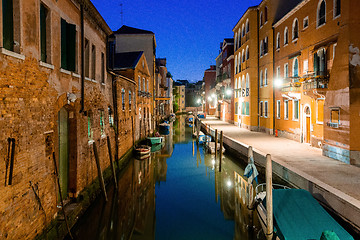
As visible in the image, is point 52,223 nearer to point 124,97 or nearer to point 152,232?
point 152,232

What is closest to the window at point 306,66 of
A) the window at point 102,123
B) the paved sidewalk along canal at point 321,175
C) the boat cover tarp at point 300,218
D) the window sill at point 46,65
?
the paved sidewalk along canal at point 321,175

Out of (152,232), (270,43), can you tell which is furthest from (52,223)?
(270,43)

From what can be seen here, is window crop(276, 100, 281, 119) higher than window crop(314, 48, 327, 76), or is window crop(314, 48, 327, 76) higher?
window crop(314, 48, 327, 76)

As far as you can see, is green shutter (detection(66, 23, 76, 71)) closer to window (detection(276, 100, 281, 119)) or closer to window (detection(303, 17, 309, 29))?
window (detection(303, 17, 309, 29))

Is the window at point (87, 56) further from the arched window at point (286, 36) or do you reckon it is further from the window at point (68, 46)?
the arched window at point (286, 36)

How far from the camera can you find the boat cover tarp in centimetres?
561

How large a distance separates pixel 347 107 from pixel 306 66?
4.84m

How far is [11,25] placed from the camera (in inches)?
196

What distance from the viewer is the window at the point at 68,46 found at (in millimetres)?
7547

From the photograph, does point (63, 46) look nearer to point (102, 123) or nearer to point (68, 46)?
point (68, 46)

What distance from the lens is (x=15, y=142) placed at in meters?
4.89

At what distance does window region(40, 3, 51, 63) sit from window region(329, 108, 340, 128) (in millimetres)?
11357

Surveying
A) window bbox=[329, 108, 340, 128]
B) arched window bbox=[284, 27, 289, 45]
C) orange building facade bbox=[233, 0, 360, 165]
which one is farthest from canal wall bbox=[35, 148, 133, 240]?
arched window bbox=[284, 27, 289, 45]

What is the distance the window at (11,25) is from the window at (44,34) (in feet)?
3.95
